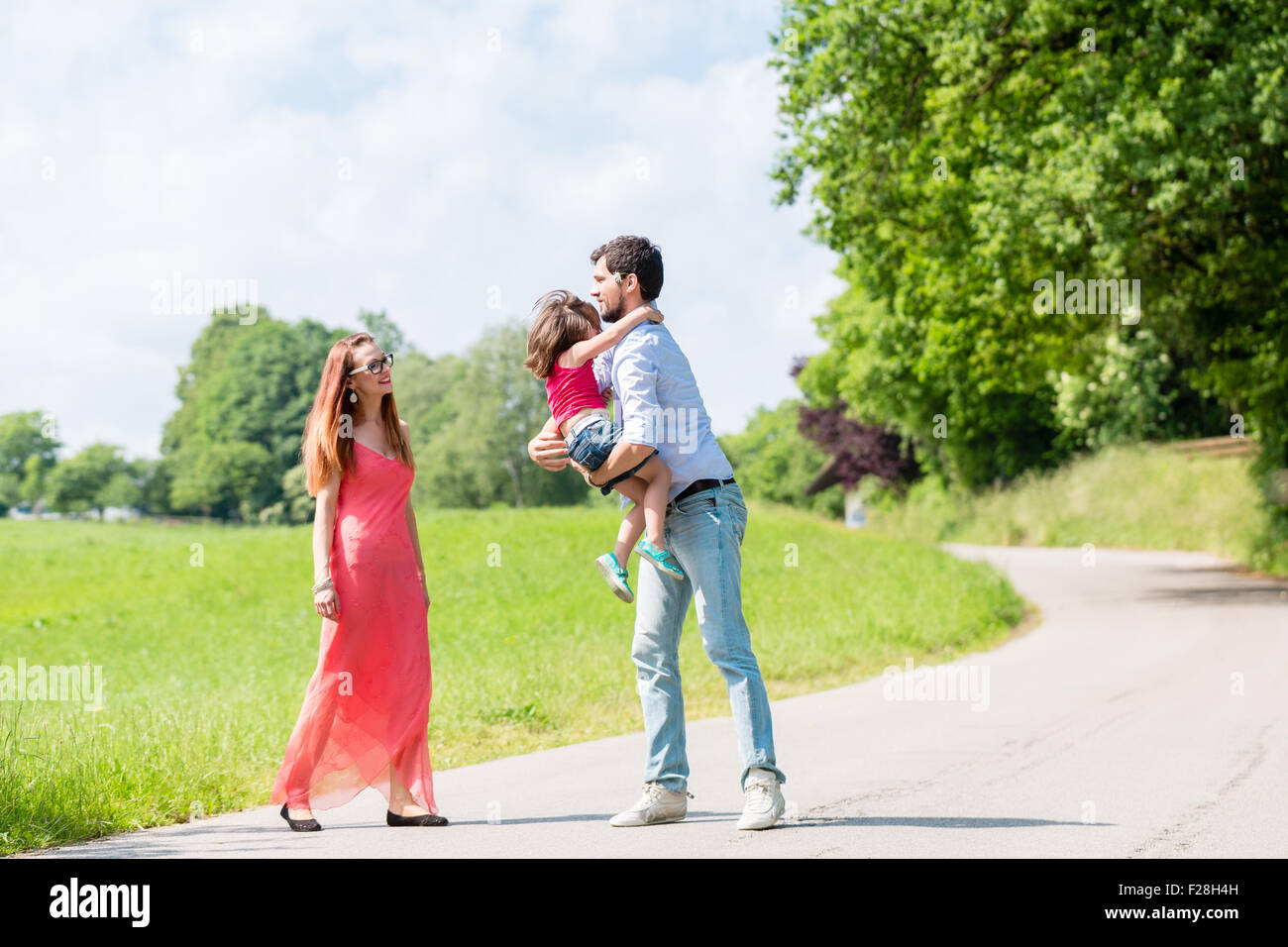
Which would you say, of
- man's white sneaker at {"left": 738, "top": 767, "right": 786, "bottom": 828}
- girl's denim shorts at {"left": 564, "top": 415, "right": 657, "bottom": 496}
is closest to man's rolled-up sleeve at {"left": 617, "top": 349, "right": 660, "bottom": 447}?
girl's denim shorts at {"left": 564, "top": 415, "right": 657, "bottom": 496}

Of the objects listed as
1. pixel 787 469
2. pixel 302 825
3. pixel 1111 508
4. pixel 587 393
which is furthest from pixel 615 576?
pixel 787 469

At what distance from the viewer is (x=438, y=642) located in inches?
628

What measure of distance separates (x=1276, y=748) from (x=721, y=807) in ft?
12.7

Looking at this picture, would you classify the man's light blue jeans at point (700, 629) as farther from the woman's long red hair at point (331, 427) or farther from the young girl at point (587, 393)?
the woman's long red hair at point (331, 427)

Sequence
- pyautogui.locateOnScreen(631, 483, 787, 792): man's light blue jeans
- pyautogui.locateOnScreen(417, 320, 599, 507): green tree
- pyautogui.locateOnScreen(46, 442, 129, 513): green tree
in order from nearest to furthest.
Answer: pyautogui.locateOnScreen(631, 483, 787, 792): man's light blue jeans, pyautogui.locateOnScreen(46, 442, 129, 513): green tree, pyautogui.locateOnScreen(417, 320, 599, 507): green tree

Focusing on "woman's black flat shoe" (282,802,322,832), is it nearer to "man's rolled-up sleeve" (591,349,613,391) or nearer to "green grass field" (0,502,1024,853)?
"green grass field" (0,502,1024,853)

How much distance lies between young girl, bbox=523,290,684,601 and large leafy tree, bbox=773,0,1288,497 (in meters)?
13.7

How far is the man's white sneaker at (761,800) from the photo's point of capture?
513 cm

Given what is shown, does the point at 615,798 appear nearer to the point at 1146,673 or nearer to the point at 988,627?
the point at 1146,673

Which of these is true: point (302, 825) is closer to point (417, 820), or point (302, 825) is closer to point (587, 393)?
point (417, 820)

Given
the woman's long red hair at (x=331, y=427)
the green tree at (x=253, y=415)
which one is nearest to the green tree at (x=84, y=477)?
the green tree at (x=253, y=415)

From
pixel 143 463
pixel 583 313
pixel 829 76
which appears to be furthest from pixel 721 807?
Answer: pixel 143 463

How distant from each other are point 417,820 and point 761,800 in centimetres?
156

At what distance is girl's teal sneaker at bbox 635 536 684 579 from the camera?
5234 millimetres
